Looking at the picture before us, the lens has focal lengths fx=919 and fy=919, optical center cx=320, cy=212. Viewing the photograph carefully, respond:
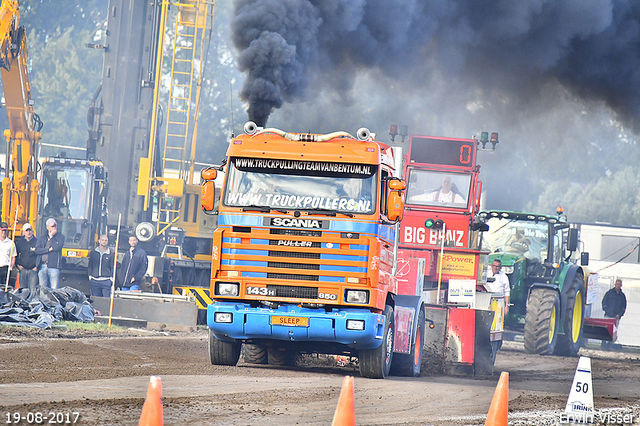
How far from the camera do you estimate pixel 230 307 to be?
1163 cm

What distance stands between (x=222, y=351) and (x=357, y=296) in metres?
2.30

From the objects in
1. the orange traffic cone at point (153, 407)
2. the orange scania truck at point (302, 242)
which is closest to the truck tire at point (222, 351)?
the orange scania truck at point (302, 242)

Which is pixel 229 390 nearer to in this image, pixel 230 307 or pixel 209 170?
pixel 230 307

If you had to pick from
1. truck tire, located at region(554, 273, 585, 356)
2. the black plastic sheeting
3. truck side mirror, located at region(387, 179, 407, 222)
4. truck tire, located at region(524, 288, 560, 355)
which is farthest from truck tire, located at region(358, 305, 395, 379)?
truck tire, located at region(554, 273, 585, 356)

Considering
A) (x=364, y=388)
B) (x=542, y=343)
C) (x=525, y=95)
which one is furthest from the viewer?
(x=525, y=95)

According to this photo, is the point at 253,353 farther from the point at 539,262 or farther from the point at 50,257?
the point at 539,262

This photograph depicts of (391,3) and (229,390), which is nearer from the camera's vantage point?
(229,390)

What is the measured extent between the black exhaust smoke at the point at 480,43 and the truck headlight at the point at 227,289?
610cm

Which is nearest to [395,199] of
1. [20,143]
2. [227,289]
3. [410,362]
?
[227,289]

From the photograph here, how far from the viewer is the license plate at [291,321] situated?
37.8ft

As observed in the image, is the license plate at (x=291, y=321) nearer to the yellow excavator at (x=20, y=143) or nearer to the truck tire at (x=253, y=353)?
the truck tire at (x=253, y=353)

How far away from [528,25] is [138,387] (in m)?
A: 14.7

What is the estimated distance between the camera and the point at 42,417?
7.43 m

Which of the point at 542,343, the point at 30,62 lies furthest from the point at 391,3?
the point at 30,62
